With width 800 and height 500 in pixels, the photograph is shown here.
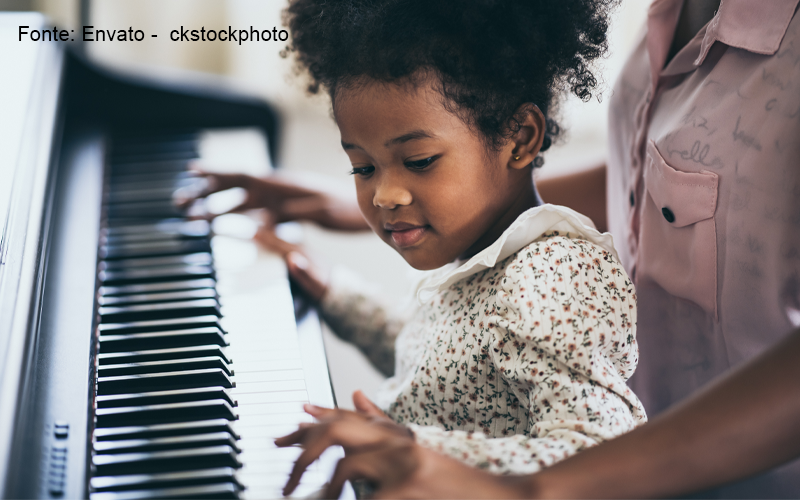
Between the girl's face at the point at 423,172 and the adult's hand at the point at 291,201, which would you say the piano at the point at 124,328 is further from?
the girl's face at the point at 423,172

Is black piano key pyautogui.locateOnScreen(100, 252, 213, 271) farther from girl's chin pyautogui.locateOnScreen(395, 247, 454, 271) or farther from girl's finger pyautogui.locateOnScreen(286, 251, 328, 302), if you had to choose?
girl's chin pyautogui.locateOnScreen(395, 247, 454, 271)

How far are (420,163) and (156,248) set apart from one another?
2.01 feet

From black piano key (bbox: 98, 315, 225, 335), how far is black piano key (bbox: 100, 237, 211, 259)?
232 mm

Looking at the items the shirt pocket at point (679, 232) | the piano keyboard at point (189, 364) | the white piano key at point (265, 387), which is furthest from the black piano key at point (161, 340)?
the shirt pocket at point (679, 232)

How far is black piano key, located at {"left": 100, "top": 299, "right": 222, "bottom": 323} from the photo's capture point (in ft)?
3.41

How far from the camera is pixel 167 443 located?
2.62ft

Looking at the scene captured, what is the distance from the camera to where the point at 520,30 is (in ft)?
3.00

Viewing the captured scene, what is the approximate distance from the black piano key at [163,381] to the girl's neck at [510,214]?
41 cm

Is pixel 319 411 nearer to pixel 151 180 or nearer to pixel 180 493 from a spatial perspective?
pixel 180 493

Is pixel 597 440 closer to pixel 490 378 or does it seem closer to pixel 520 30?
pixel 490 378

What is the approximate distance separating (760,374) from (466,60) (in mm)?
512

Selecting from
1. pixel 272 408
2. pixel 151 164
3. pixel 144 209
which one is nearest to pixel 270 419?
pixel 272 408

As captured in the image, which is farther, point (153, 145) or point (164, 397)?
point (153, 145)

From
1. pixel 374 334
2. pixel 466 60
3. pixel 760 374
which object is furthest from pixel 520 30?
pixel 374 334
